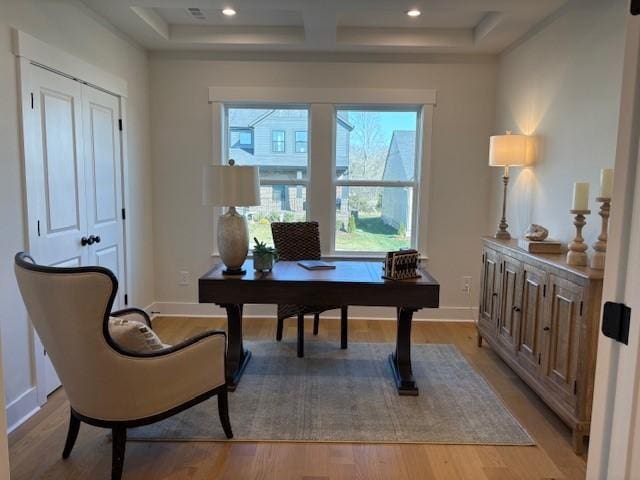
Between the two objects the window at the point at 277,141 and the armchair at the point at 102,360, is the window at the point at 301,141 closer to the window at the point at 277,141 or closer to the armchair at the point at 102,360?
the window at the point at 277,141

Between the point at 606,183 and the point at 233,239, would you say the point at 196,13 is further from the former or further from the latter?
the point at 606,183

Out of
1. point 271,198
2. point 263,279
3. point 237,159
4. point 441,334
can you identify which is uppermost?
point 237,159

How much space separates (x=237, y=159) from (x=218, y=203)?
1.78m

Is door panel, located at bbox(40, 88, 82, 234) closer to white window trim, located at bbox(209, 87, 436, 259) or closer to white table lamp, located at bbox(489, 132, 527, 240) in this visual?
white window trim, located at bbox(209, 87, 436, 259)

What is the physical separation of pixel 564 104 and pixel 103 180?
3423 millimetres

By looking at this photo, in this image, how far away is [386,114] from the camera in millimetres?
4418

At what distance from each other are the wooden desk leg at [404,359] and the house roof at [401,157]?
1.82m

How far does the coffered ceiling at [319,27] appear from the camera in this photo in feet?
10.9

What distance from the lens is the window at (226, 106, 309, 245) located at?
443cm

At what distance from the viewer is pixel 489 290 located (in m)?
3.56

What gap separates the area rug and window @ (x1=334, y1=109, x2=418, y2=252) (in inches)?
54.1

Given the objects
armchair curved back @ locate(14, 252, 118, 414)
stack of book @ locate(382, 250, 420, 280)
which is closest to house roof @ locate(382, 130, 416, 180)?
stack of book @ locate(382, 250, 420, 280)

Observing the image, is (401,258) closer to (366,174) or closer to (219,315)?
(366,174)

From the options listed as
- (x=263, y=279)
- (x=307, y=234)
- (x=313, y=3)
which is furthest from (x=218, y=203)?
(x=313, y=3)
